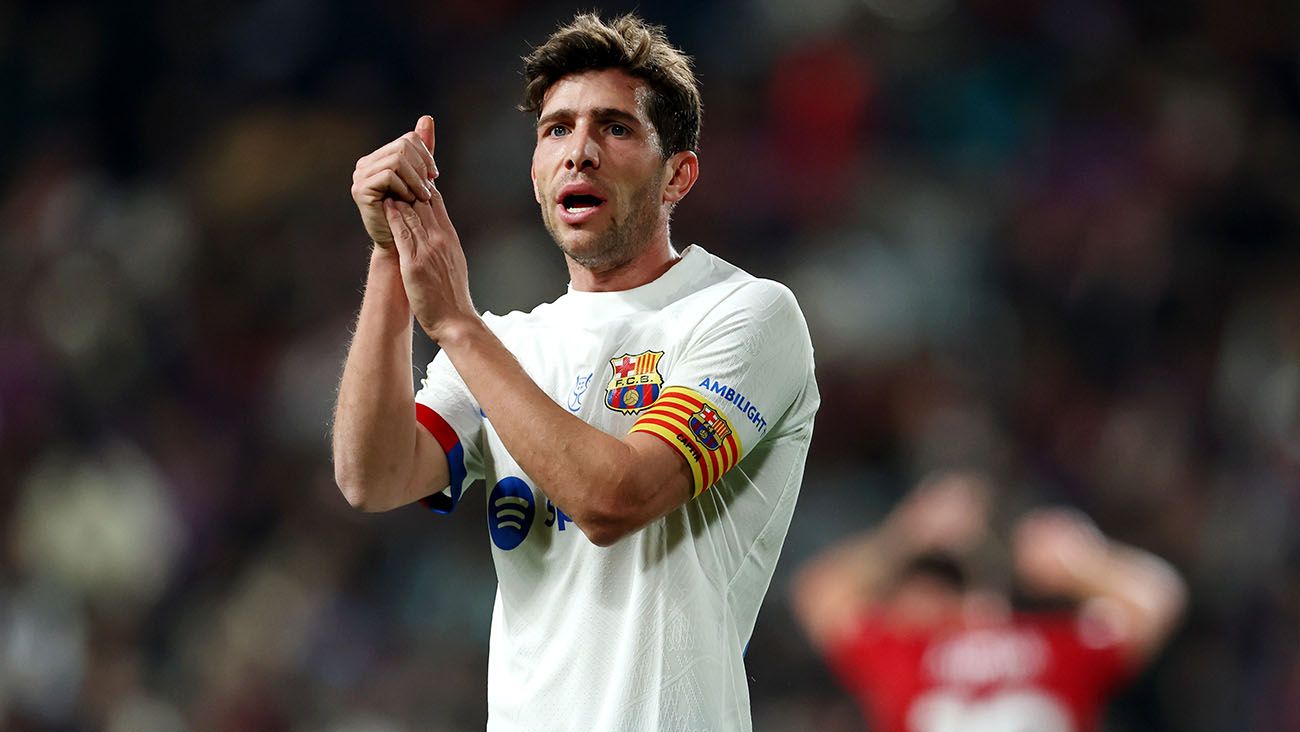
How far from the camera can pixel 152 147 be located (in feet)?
28.5

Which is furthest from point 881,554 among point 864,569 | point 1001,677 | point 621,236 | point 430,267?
point 430,267

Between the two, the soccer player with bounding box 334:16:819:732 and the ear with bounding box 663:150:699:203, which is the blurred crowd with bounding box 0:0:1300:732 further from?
the soccer player with bounding box 334:16:819:732

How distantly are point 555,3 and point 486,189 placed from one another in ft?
4.43

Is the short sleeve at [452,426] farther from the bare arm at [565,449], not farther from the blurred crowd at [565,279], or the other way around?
the blurred crowd at [565,279]

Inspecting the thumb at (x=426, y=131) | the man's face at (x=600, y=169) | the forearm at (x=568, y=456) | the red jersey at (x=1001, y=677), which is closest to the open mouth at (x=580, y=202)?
the man's face at (x=600, y=169)

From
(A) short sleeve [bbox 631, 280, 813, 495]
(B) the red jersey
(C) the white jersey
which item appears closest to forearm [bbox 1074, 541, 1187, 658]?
(B) the red jersey

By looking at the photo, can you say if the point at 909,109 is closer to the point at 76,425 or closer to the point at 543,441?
the point at 76,425

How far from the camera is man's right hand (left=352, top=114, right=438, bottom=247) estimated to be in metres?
2.56

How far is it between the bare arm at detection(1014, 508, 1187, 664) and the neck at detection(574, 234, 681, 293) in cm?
320

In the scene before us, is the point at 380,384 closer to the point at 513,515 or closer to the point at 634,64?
the point at 513,515

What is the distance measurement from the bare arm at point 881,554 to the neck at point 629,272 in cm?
311

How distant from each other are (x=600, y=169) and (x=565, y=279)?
5000mm

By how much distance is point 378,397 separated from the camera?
2.68 metres

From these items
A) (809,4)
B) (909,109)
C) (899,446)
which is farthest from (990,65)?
(899,446)
